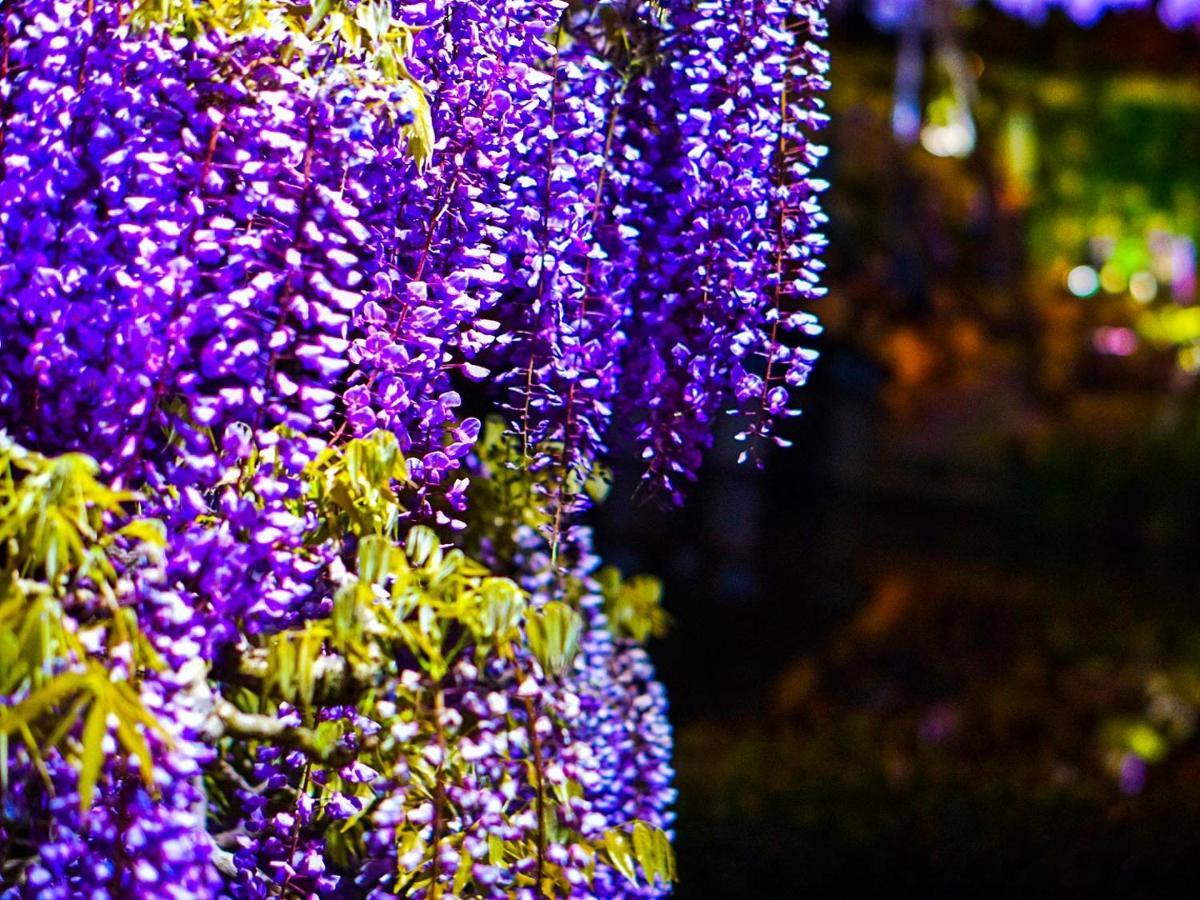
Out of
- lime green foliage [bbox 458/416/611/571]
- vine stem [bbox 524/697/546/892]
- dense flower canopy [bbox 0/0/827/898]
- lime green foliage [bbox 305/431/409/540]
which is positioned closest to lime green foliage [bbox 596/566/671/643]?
lime green foliage [bbox 458/416/611/571]

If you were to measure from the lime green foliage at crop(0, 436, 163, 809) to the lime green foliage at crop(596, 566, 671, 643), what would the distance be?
1105mm

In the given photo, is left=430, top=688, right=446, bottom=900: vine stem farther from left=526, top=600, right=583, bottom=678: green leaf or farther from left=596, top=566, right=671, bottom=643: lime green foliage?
left=596, top=566, right=671, bottom=643: lime green foliage

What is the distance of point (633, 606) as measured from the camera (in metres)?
2.23

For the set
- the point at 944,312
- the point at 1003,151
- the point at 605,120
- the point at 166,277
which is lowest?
the point at 166,277

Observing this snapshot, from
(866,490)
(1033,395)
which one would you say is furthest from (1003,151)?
(866,490)

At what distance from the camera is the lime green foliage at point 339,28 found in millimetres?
1258

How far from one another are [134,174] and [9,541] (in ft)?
1.20

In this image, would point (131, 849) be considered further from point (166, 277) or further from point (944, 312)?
point (944, 312)

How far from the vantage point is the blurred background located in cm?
314

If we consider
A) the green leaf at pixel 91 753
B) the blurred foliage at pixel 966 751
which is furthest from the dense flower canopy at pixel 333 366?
the blurred foliage at pixel 966 751

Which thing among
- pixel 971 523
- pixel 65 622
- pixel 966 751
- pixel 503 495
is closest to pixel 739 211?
pixel 503 495

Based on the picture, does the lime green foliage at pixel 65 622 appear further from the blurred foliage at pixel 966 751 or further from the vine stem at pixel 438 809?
the blurred foliage at pixel 966 751

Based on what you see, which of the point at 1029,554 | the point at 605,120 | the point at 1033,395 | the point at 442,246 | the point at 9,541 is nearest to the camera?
the point at 9,541

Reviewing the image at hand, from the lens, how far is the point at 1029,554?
8570 mm
